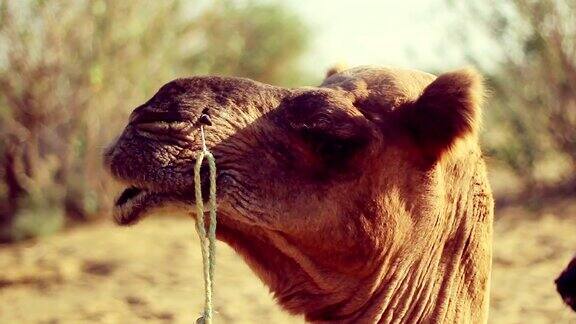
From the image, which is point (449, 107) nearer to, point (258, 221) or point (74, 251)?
point (258, 221)

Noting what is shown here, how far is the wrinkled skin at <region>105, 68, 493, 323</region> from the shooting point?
2.73 m

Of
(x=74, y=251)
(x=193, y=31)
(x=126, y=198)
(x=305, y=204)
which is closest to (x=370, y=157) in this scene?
(x=305, y=204)

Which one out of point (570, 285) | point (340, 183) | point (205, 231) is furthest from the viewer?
point (570, 285)

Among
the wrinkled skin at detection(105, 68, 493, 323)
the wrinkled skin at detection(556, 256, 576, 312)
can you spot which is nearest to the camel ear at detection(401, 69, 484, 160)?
the wrinkled skin at detection(105, 68, 493, 323)

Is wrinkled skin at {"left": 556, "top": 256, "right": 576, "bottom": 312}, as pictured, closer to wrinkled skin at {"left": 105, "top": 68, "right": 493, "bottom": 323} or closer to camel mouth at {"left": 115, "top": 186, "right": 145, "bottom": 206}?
wrinkled skin at {"left": 105, "top": 68, "right": 493, "bottom": 323}

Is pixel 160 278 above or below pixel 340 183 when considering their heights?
Answer: above

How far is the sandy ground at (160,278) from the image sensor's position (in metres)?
7.62

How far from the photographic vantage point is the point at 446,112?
9.78ft

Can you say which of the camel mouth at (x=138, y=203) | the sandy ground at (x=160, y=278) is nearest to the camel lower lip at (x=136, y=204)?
the camel mouth at (x=138, y=203)

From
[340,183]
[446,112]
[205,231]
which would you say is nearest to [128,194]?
[205,231]

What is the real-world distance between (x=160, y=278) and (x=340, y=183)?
671 centimetres

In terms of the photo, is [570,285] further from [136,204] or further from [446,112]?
[136,204]

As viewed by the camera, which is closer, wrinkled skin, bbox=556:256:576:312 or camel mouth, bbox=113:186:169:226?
Answer: camel mouth, bbox=113:186:169:226

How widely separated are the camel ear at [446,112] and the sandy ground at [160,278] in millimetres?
4589
